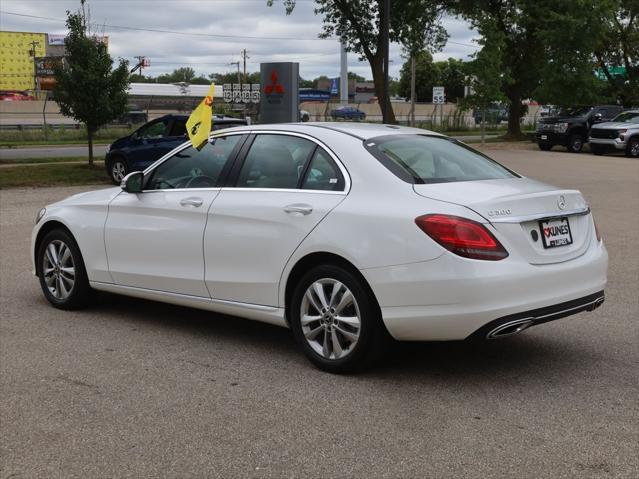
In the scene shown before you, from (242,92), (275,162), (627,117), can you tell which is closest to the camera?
(275,162)

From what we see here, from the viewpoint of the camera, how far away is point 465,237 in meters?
4.41

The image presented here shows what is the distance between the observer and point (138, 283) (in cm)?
610

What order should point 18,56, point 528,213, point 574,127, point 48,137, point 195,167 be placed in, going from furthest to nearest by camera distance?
point 18,56 → point 48,137 → point 574,127 → point 195,167 → point 528,213

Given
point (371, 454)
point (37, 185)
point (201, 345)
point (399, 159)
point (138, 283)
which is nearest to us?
point (371, 454)

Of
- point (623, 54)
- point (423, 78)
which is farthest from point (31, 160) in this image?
point (423, 78)

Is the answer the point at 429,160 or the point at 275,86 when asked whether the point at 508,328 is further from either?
the point at 275,86

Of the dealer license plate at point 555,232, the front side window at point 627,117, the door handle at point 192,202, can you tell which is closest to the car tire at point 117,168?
the door handle at point 192,202

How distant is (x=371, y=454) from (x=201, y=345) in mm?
2262

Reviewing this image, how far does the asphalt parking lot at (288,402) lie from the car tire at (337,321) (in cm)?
14

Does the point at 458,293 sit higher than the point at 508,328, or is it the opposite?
the point at 458,293

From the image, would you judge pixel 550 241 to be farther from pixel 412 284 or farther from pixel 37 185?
pixel 37 185

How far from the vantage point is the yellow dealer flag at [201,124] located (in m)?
6.01

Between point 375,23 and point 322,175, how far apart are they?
3102cm

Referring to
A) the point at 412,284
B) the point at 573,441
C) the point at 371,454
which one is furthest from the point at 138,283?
the point at 573,441
